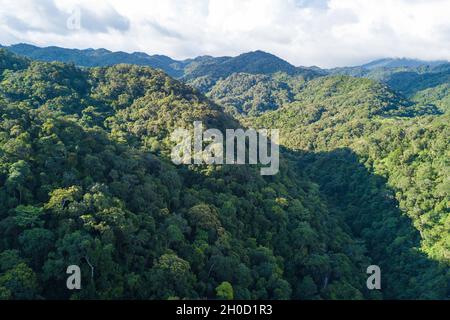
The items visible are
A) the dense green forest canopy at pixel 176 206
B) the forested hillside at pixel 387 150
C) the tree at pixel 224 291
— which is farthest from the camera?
the forested hillside at pixel 387 150

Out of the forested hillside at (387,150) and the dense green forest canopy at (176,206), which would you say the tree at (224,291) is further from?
the forested hillside at (387,150)

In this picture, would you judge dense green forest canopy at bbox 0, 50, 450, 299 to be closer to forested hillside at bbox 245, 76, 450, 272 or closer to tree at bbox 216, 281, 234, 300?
tree at bbox 216, 281, 234, 300

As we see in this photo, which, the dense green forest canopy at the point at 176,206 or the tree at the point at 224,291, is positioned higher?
the dense green forest canopy at the point at 176,206

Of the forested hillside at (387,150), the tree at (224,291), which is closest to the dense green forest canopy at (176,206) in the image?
the tree at (224,291)

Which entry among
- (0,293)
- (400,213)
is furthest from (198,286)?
(400,213)

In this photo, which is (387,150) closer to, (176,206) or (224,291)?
(176,206)

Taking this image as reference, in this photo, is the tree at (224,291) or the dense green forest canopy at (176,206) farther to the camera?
the tree at (224,291)

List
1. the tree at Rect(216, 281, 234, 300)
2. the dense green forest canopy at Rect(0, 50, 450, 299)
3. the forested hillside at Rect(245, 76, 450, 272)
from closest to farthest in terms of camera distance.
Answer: the dense green forest canopy at Rect(0, 50, 450, 299)
the tree at Rect(216, 281, 234, 300)
the forested hillside at Rect(245, 76, 450, 272)

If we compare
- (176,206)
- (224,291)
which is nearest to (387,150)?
(176,206)

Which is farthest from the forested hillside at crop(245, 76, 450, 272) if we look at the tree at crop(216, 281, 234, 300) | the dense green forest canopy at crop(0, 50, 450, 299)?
the tree at crop(216, 281, 234, 300)

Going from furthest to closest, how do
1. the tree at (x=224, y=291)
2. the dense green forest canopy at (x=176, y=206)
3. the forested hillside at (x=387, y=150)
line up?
Result: the forested hillside at (x=387, y=150) → the tree at (x=224, y=291) → the dense green forest canopy at (x=176, y=206)

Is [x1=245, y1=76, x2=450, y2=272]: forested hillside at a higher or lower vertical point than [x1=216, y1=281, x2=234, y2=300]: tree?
higher
